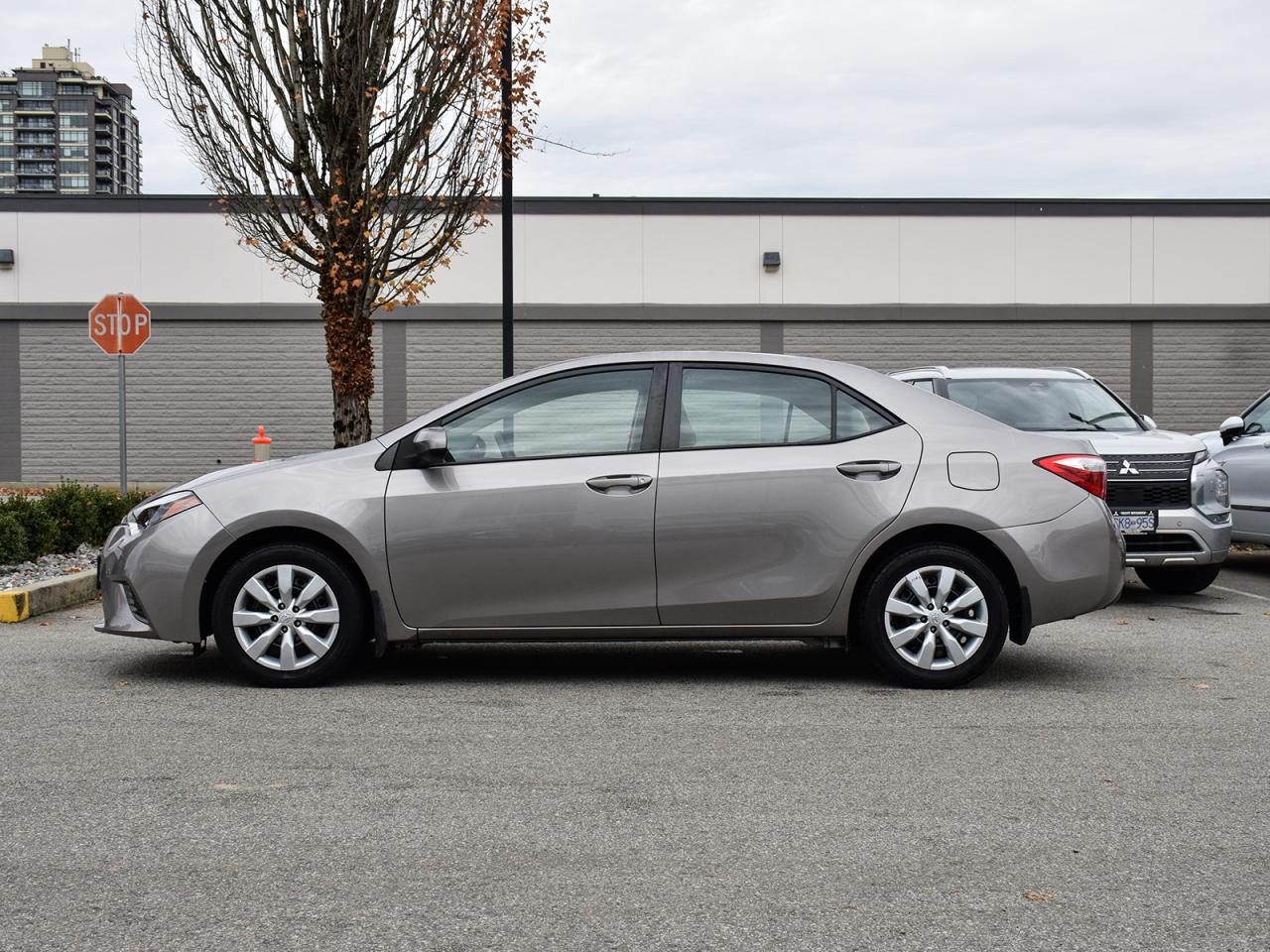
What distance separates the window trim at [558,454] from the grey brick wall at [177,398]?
1707 cm

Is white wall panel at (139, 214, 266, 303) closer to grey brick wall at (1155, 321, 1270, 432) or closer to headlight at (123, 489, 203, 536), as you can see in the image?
grey brick wall at (1155, 321, 1270, 432)

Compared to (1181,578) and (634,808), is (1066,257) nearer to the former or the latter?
(1181,578)

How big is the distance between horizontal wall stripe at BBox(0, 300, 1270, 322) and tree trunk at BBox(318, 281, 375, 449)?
9.07 metres

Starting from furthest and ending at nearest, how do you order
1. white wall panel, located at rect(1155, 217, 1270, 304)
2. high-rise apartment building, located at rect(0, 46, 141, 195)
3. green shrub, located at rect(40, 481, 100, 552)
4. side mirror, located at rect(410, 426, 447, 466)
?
1. high-rise apartment building, located at rect(0, 46, 141, 195)
2. white wall panel, located at rect(1155, 217, 1270, 304)
3. green shrub, located at rect(40, 481, 100, 552)
4. side mirror, located at rect(410, 426, 447, 466)

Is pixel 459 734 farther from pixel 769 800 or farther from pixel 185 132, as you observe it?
pixel 185 132

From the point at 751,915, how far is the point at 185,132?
491 inches

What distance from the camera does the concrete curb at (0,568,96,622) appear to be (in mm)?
8789

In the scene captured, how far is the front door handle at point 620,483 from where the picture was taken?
6301mm

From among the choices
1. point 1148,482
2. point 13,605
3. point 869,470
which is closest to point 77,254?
point 13,605

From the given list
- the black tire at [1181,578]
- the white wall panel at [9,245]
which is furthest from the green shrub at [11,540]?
the white wall panel at [9,245]

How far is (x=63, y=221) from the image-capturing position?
2302cm

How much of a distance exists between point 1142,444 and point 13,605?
780cm

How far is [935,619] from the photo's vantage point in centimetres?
634

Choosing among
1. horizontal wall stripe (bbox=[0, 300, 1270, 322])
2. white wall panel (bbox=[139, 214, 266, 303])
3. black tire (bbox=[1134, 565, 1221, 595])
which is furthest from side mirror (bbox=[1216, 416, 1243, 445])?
white wall panel (bbox=[139, 214, 266, 303])
